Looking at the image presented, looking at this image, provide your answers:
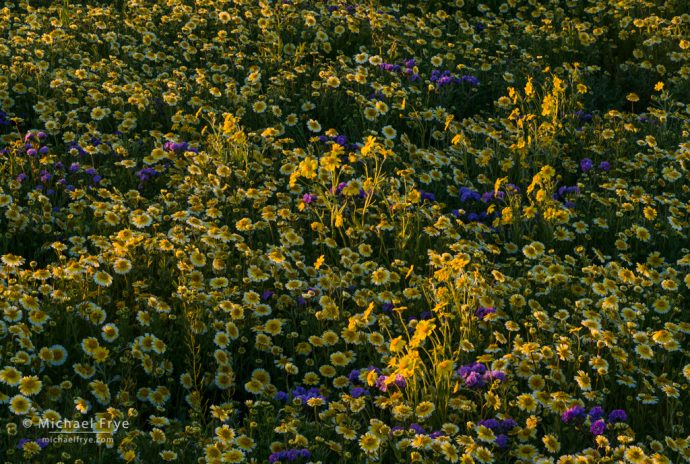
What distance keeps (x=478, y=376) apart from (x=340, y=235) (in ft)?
4.66

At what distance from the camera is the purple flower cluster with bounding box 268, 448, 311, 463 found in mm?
3213

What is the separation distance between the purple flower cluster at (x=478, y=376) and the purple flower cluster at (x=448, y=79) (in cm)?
315

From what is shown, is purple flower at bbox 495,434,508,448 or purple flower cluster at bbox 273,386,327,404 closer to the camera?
purple flower at bbox 495,434,508,448

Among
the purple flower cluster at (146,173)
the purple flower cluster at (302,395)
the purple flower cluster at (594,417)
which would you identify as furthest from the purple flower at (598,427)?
the purple flower cluster at (146,173)

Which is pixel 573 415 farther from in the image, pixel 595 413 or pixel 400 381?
pixel 400 381

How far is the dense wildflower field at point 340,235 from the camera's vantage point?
11.4ft

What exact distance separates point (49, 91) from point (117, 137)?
0.86 meters

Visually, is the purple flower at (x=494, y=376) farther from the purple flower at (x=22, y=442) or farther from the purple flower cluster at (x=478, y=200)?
the purple flower at (x=22, y=442)

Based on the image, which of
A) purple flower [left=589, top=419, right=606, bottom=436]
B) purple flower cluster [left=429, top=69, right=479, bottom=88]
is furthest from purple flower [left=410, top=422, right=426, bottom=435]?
purple flower cluster [left=429, top=69, right=479, bottom=88]

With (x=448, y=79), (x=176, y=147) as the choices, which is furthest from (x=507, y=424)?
(x=448, y=79)

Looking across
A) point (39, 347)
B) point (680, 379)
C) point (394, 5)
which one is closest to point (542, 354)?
point (680, 379)

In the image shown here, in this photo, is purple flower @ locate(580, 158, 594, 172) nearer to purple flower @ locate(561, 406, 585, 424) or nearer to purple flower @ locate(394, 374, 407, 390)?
purple flower @ locate(561, 406, 585, 424)

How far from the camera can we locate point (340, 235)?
15.6 feet

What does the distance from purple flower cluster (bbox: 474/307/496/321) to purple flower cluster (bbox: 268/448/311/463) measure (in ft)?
3.99
